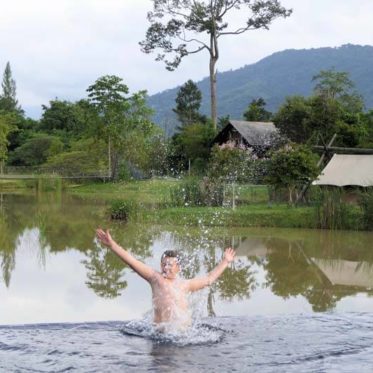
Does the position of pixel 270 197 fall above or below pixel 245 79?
below

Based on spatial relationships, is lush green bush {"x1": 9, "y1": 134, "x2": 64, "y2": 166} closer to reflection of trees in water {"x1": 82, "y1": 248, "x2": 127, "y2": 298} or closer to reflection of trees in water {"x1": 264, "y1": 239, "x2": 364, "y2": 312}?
reflection of trees in water {"x1": 82, "y1": 248, "x2": 127, "y2": 298}

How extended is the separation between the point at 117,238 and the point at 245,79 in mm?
162865

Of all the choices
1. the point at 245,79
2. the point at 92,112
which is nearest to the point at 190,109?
the point at 92,112

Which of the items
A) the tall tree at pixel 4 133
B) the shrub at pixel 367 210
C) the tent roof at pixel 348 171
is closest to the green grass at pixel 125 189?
the tall tree at pixel 4 133

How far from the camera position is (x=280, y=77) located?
6629 inches

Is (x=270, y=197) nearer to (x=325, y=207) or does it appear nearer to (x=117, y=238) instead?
(x=325, y=207)

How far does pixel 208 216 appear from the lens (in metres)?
18.6

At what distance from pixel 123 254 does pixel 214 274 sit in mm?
886

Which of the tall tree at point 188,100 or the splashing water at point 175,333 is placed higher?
the tall tree at point 188,100

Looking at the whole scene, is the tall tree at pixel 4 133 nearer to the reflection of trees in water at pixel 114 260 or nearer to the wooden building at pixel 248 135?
the wooden building at pixel 248 135

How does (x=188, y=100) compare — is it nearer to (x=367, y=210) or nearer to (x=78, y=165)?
(x=78, y=165)

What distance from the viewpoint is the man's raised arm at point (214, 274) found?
6.16 m

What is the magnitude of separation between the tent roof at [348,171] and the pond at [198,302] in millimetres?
4988

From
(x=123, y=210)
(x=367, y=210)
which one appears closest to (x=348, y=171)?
(x=367, y=210)
